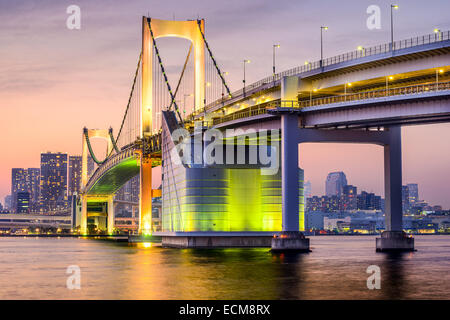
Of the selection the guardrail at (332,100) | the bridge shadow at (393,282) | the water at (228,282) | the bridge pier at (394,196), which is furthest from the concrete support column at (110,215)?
the bridge shadow at (393,282)

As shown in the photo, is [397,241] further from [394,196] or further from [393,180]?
[393,180]

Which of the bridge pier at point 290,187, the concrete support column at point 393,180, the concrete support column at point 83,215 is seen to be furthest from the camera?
the concrete support column at point 83,215

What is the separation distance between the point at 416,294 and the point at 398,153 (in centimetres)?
3915

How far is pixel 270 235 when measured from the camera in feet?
264

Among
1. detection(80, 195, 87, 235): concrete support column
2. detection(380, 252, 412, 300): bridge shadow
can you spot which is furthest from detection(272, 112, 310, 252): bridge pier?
detection(80, 195, 87, 235): concrete support column

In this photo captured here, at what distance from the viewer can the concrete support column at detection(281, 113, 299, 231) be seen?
61344mm

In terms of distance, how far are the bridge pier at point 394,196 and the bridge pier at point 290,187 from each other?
10463 millimetres

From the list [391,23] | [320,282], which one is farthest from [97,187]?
[320,282]

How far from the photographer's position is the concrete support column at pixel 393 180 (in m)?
66.3

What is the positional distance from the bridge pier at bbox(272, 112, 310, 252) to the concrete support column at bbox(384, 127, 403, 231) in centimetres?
1047

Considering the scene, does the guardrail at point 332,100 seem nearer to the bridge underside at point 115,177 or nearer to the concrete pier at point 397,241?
the concrete pier at point 397,241

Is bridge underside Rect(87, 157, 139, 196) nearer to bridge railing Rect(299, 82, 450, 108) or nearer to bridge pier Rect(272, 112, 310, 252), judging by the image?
bridge railing Rect(299, 82, 450, 108)

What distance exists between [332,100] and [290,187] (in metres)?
8.74
